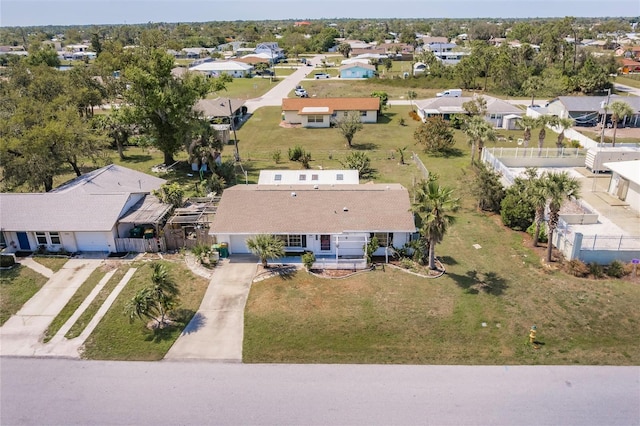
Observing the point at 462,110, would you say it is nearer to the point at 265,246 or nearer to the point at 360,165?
the point at 360,165

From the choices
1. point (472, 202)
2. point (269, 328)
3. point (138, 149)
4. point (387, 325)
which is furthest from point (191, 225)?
point (138, 149)

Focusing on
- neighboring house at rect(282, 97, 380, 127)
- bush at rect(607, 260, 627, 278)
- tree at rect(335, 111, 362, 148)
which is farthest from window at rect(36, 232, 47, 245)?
neighboring house at rect(282, 97, 380, 127)

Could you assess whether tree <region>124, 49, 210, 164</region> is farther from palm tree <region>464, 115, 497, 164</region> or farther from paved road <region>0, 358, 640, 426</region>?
paved road <region>0, 358, 640, 426</region>

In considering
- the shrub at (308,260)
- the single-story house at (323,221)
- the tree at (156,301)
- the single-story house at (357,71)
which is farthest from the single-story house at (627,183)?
the single-story house at (357,71)

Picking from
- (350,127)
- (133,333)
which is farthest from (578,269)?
(350,127)

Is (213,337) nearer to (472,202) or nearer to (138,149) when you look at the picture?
(472,202)

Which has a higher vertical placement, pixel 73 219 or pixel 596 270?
pixel 73 219

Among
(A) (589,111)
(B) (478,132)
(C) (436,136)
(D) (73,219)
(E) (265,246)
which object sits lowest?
(E) (265,246)

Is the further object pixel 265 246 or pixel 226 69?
pixel 226 69
